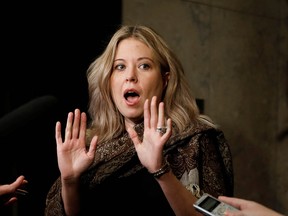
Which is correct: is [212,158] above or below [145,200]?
above

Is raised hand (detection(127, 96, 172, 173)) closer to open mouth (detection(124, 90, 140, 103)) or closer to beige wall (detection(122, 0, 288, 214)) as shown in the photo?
open mouth (detection(124, 90, 140, 103))

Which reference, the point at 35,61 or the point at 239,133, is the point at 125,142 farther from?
the point at 239,133

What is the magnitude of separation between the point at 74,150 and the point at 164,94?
41 cm

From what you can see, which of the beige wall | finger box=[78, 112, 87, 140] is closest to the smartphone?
finger box=[78, 112, 87, 140]

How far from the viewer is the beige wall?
6.86 feet

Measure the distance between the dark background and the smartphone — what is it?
2.50ft

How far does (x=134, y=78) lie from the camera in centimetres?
144

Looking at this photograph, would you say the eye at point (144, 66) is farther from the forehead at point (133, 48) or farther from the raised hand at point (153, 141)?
the raised hand at point (153, 141)

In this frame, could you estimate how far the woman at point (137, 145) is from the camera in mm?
1178

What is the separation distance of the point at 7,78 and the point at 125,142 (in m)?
0.45

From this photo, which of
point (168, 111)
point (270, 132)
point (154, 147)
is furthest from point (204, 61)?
point (154, 147)

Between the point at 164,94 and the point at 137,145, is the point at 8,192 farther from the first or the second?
the point at 164,94

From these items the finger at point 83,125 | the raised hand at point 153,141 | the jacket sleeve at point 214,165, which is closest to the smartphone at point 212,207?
the raised hand at point 153,141

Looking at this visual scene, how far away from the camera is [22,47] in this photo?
1.58 meters
